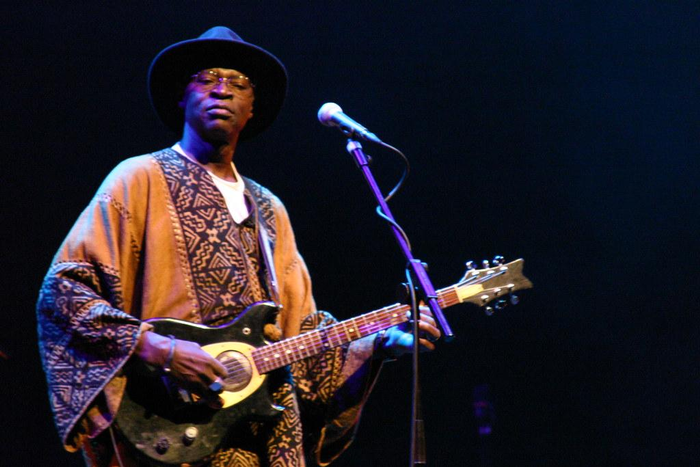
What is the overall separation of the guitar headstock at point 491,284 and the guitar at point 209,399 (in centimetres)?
57

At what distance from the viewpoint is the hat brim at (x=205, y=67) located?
134 inches

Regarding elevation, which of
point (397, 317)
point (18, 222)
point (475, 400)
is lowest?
point (475, 400)

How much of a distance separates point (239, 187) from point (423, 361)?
2.74 m

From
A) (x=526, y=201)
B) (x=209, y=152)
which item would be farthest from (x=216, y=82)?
(x=526, y=201)

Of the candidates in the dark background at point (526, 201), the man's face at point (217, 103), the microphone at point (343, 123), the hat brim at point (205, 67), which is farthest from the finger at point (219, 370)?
the dark background at point (526, 201)

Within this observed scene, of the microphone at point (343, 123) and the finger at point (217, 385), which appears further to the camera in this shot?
the microphone at point (343, 123)

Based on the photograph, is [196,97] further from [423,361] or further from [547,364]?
[547,364]

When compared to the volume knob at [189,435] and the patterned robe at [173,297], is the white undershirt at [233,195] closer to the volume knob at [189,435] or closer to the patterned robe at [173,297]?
the patterned robe at [173,297]

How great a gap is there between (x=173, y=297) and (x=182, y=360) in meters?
0.34

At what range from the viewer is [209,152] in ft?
11.0

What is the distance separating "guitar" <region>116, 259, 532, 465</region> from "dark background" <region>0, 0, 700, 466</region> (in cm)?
257

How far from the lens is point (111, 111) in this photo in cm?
497

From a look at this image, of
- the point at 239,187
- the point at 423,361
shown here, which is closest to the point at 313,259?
the point at 423,361

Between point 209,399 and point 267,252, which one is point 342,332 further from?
point 209,399
